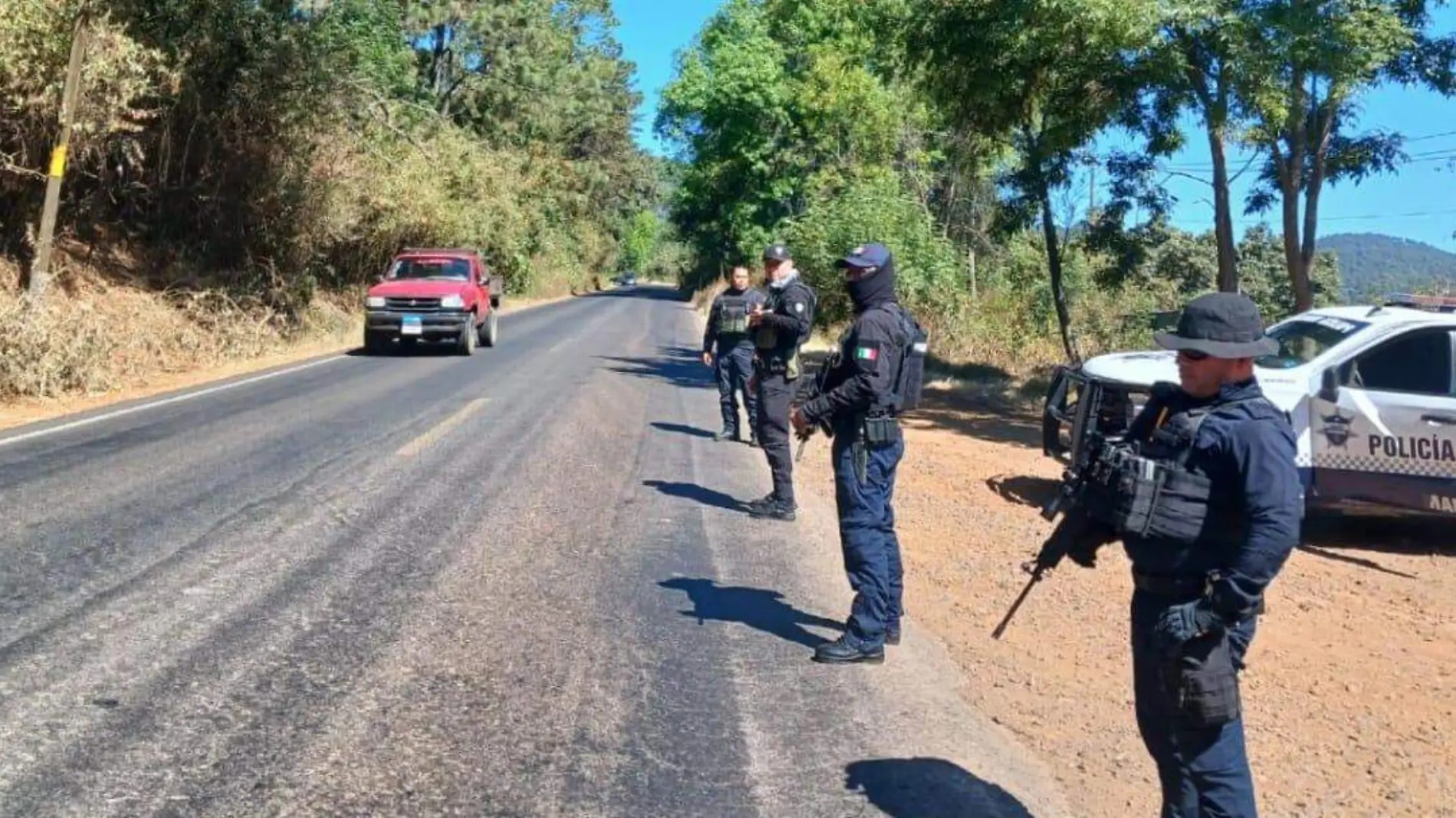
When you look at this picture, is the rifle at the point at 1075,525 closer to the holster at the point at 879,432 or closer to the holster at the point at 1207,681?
the holster at the point at 1207,681

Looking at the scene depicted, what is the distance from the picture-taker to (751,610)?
20.1 feet

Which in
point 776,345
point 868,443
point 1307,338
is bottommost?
point 868,443

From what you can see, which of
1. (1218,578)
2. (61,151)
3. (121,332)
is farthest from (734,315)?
(121,332)

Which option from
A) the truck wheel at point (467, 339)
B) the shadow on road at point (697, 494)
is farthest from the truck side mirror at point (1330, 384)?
the truck wheel at point (467, 339)

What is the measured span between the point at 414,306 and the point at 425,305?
0.20 m

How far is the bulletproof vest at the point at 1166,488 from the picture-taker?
10.0ft

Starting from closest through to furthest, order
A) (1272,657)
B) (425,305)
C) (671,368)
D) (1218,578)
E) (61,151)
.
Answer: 1. (1218,578)
2. (1272,657)
3. (61,151)
4. (425,305)
5. (671,368)

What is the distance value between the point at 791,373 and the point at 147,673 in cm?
472

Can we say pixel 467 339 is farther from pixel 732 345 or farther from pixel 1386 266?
pixel 1386 266

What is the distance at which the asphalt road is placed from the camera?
3889 millimetres

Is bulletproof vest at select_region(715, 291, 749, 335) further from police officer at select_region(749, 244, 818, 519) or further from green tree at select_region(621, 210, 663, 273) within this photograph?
green tree at select_region(621, 210, 663, 273)

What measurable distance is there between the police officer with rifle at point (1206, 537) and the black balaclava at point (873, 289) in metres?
2.24

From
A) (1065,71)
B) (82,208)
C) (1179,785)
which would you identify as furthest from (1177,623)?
(82,208)

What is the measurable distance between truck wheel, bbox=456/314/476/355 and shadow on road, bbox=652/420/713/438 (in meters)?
8.22
